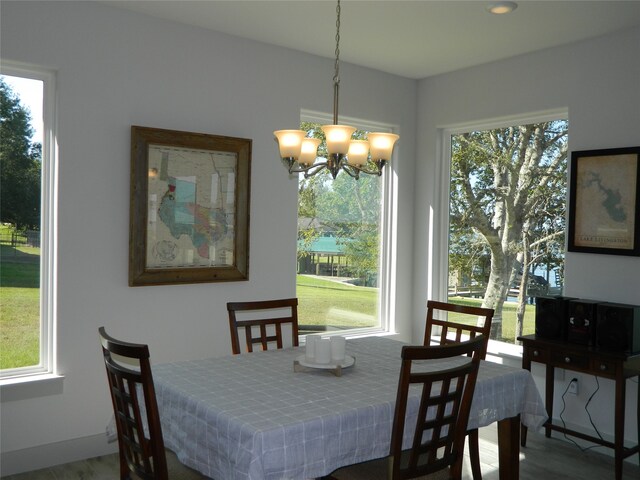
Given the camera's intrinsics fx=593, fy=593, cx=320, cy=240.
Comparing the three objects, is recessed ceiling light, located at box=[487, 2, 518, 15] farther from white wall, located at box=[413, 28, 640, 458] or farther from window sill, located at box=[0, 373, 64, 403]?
window sill, located at box=[0, 373, 64, 403]

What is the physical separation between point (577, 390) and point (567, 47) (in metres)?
2.31

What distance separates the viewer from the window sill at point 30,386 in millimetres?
3195

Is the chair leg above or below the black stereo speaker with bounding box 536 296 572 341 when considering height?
below

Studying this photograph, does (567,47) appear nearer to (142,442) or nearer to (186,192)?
(186,192)

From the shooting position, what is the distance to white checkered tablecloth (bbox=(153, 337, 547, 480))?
193 centimetres

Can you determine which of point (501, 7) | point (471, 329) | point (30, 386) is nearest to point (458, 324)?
point (471, 329)

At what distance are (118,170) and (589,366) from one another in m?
3.03

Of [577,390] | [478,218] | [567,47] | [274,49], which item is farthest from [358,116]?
[577,390]

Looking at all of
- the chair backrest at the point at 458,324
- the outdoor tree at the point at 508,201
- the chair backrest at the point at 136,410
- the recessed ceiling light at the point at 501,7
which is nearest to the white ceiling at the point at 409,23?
the recessed ceiling light at the point at 501,7

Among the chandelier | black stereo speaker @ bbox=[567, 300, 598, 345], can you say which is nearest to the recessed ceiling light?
the chandelier

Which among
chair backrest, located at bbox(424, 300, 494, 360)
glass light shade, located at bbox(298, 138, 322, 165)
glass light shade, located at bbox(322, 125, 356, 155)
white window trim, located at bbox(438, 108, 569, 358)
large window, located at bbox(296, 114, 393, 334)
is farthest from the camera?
white window trim, located at bbox(438, 108, 569, 358)

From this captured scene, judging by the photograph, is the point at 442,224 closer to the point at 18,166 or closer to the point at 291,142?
the point at 291,142

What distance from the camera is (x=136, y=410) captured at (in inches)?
79.7

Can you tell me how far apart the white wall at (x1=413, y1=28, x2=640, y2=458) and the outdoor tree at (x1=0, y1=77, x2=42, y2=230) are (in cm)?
310
